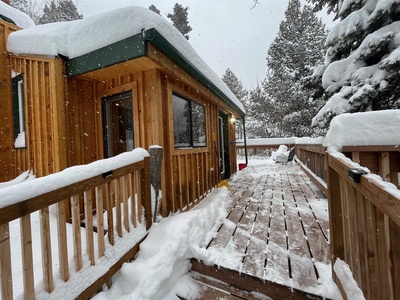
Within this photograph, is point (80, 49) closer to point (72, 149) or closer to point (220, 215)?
point (72, 149)

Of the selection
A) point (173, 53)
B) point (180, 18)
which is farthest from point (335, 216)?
point (180, 18)

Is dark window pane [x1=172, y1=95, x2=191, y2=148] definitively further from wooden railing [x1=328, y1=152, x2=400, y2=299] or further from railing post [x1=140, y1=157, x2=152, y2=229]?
wooden railing [x1=328, y1=152, x2=400, y2=299]

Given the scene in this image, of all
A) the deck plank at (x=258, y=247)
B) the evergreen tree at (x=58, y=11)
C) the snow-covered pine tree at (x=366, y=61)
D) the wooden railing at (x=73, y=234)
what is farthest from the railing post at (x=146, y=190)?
the evergreen tree at (x=58, y=11)

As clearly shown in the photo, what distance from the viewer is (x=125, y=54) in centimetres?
251

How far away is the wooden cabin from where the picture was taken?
9.10 ft

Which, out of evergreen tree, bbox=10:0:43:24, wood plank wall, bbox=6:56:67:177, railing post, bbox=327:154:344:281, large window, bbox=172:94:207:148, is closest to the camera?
railing post, bbox=327:154:344:281

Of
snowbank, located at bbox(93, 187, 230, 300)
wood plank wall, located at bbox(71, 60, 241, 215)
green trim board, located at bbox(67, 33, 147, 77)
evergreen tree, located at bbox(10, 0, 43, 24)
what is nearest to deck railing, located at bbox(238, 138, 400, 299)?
snowbank, located at bbox(93, 187, 230, 300)

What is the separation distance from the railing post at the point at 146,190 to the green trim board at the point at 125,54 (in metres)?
1.32

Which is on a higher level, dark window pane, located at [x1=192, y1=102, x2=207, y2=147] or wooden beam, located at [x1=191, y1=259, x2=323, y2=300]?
dark window pane, located at [x1=192, y1=102, x2=207, y2=147]

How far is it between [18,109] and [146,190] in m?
3.07

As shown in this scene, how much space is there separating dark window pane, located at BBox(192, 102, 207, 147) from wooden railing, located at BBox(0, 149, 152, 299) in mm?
1944

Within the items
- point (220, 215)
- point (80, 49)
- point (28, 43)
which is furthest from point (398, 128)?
point (28, 43)

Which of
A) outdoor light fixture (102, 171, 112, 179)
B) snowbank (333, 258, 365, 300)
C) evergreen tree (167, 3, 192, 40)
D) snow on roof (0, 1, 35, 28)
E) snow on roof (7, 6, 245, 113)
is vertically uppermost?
evergreen tree (167, 3, 192, 40)

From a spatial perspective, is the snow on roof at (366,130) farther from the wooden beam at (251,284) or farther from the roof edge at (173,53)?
the roof edge at (173,53)
